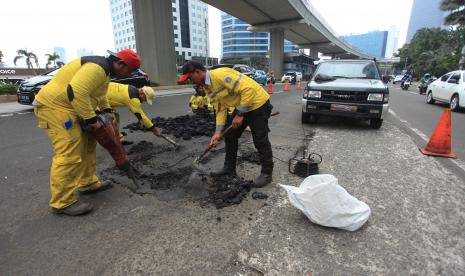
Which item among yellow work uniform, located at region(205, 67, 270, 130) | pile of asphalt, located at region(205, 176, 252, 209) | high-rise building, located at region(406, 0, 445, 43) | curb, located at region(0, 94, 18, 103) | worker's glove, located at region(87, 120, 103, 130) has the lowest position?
pile of asphalt, located at region(205, 176, 252, 209)

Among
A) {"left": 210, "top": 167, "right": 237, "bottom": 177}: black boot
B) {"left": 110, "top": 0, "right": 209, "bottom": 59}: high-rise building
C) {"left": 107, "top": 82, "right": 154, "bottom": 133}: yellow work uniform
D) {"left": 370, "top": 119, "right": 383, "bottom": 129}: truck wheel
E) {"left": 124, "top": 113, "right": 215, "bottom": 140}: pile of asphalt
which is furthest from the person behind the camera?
{"left": 110, "top": 0, "right": 209, "bottom": 59}: high-rise building

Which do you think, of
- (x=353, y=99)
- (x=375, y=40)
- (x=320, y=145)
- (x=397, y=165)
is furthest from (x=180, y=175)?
(x=375, y=40)

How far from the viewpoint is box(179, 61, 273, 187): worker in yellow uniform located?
9.27ft

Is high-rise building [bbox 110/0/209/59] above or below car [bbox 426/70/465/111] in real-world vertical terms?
above

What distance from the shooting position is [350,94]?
5.71 meters

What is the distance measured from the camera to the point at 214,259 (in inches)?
74.9

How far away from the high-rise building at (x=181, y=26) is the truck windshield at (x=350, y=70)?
81041 millimetres

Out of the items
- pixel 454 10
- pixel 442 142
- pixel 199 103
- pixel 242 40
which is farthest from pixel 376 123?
pixel 242 40

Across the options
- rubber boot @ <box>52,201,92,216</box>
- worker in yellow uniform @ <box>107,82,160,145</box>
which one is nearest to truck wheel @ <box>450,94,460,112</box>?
worker in yellow uniform @ <box>107,82,160,145</box>

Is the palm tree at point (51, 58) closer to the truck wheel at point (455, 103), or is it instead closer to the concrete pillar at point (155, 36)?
the concrete pillar at point (155, 36)

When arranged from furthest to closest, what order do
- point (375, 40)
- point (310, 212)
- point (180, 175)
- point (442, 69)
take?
point (375, 40)
point (442, 69)
point (180, 175)
point (310, 212)

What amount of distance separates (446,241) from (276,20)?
1407 inches

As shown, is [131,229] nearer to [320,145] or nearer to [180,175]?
[180,175]

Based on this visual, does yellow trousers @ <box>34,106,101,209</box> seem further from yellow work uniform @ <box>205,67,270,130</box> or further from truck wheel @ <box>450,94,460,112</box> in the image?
truck wheel @ <box>450,94,460,112</box>
